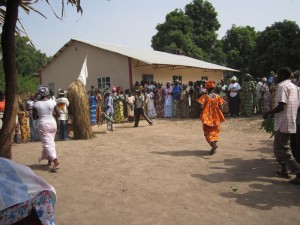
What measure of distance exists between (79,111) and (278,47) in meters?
19.8

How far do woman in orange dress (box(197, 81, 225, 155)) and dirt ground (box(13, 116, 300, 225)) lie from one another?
14.1 inches

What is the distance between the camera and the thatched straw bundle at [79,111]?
924 centimetres

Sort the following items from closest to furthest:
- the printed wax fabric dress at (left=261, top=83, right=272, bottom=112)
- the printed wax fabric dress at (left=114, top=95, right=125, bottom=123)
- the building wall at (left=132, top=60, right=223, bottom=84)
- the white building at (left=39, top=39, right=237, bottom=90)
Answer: the printed wax fabric dress at (left=261, top=83, right=272, bottom=112) < the printed wax fabric dress at (left=114, top=95, right=125, bottom=123) < the white building at (left=39, top=39, right=237, bottom=90) < the building wall at (left=132, top=60, right=223, bottom=84)

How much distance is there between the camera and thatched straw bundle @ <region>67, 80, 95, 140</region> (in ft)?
30.3

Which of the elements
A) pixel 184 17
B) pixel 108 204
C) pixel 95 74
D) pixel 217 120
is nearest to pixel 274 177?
pixel 217 120

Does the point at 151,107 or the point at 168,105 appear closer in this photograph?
the point at 168,105

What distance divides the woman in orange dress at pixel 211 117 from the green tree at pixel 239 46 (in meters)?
25.7

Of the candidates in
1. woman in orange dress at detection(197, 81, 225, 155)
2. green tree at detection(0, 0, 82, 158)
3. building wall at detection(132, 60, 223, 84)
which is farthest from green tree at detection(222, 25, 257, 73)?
green tree at detection(0, 0, 82, 158)

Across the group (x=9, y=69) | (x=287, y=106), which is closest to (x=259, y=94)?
(x=287, y=106)

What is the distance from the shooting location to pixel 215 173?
212 inches

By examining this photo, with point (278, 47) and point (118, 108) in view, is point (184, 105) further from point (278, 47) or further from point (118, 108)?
point (278, 47)

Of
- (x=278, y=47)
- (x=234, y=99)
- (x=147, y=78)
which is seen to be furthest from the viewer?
(x=278, y=47)

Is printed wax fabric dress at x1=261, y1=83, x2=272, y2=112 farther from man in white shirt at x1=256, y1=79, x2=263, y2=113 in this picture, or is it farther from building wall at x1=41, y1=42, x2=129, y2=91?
building wall at x1=41, y1=42, x2=129, y2=91

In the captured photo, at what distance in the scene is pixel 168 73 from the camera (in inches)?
784
